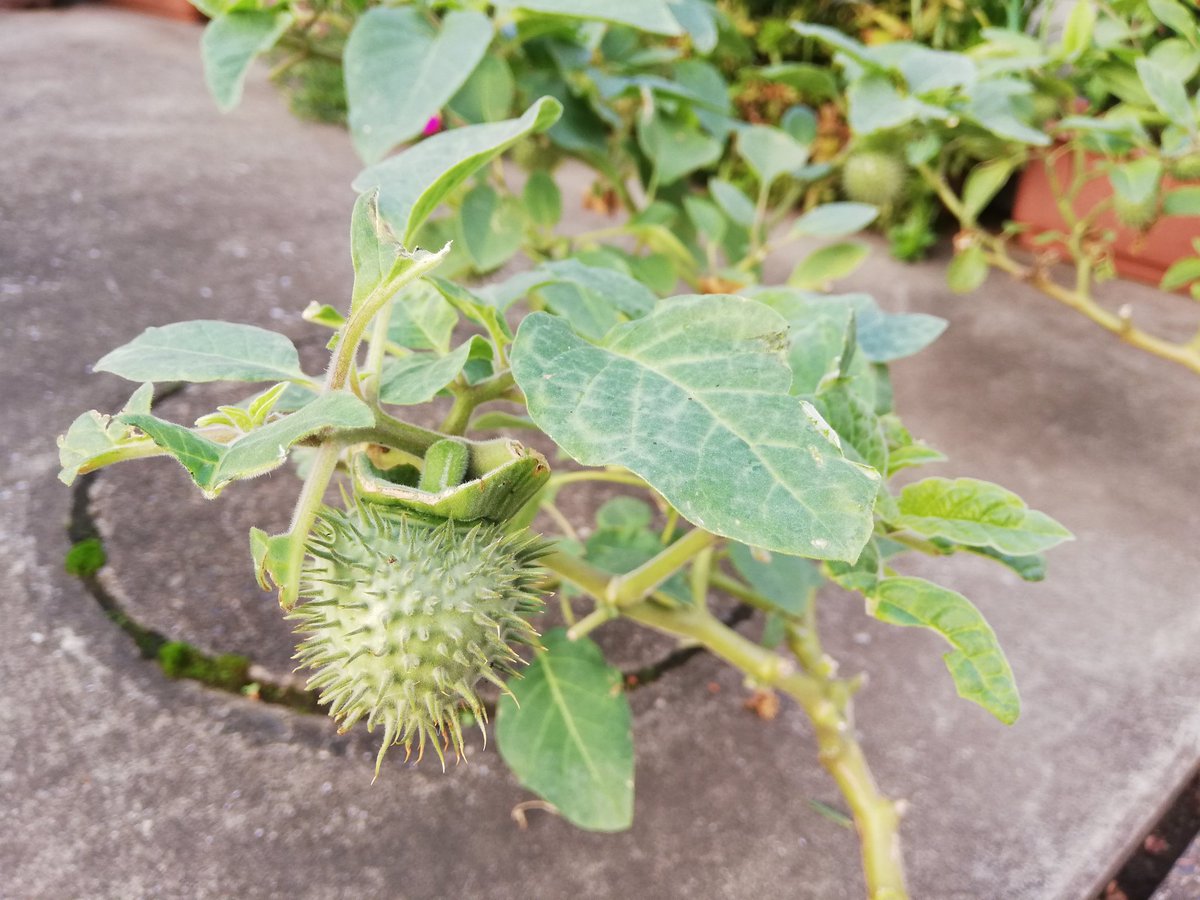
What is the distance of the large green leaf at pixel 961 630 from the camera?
518mm

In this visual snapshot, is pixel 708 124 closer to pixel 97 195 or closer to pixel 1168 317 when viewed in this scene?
pixel 1168 317

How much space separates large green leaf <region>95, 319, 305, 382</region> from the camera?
0.49m

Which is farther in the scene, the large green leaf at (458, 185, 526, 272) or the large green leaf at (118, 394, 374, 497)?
the large green leaf at (458, 185, 526, 272)

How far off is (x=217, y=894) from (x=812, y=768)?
635mm

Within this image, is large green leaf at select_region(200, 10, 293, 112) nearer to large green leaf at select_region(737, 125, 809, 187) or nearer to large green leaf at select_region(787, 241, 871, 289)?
large green leaf at select_region(737, 125, 809, 187)

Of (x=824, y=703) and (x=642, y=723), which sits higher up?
(x=824, y=703)

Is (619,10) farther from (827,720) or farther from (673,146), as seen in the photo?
(827,720)

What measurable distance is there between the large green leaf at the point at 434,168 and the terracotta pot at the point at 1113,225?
1.56m

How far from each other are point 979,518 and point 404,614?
357 millimetres

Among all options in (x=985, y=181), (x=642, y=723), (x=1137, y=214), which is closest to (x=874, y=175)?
(x=985, y=181)

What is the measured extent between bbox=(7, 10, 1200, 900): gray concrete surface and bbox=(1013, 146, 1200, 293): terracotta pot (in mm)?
335

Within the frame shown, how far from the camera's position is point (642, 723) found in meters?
1.05

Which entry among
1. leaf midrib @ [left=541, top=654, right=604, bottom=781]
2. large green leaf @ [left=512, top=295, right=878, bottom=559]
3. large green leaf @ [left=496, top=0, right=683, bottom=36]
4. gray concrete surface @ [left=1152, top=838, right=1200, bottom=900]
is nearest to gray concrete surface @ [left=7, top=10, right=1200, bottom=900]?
gray concrete surface @ [left=1152, top=838, right=1200, bottom=900]

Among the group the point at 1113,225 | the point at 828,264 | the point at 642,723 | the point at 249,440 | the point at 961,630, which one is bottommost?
the point at 642,723
